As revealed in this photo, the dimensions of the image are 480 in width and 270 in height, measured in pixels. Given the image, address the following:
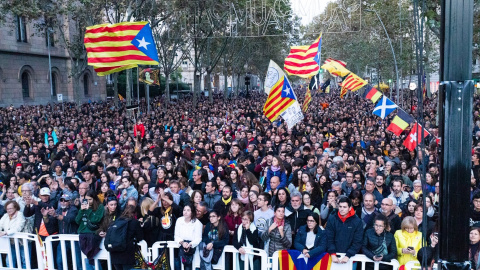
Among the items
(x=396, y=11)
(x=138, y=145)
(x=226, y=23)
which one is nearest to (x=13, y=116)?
(x=138, y=145)

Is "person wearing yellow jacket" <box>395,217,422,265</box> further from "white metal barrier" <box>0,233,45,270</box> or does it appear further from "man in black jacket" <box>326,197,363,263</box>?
"white metal barrier" <box>0,233,45,270</box>

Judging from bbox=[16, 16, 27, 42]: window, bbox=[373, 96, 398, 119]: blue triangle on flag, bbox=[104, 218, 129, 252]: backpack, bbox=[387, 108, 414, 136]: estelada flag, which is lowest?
bbox=[104, 218, 129, 252]: backpack

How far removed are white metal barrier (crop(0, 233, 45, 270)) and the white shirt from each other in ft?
7.07

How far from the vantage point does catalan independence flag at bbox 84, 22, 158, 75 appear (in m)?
10.8

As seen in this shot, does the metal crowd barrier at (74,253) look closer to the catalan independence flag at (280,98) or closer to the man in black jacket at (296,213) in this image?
the man in black jacket at (296,213)

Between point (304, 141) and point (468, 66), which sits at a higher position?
point (468, 66)

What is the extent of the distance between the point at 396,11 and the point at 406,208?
2669 cm

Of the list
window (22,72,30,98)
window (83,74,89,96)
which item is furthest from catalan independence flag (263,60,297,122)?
window (83,74,89,96)

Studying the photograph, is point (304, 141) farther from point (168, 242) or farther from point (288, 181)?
point (168, 242)

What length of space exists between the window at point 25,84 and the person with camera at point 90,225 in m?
33.8

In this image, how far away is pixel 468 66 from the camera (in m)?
2.00

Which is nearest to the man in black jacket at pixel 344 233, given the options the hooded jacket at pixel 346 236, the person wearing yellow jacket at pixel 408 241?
the hooded jacket at pixel 346 236

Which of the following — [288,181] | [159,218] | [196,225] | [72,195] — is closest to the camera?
[196,225]

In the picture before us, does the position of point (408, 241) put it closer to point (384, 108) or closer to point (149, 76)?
point (384, 108)
